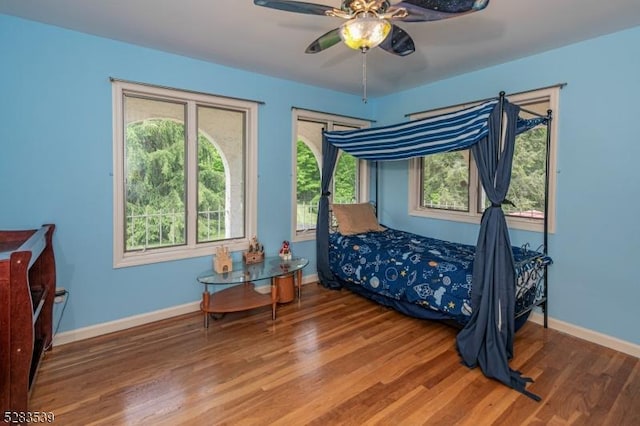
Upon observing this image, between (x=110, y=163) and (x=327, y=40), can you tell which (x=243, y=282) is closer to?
(x=110, y=163)

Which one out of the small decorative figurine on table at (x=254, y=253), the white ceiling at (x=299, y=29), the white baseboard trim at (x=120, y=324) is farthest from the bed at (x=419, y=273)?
the white ceiling at (x=299, y=29)

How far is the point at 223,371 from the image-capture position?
230 cm

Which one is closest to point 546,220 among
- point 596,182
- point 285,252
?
point 596,182

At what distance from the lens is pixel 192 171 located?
3297 millimetres

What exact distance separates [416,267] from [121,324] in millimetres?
2677

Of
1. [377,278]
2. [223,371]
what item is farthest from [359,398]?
[377,278]

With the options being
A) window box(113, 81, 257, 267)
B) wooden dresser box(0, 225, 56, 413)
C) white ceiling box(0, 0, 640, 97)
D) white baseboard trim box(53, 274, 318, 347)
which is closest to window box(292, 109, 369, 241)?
window box(113, 81, 257, 267)

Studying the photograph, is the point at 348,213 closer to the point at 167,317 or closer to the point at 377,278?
the point at 377,278

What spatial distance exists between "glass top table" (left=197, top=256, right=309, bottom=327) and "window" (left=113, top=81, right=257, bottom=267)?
14.1 inches

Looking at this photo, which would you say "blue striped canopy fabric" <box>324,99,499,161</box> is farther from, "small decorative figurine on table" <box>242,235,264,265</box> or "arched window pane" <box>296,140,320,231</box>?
"small decorative figurine on table" <box>242,235,264,265</box>

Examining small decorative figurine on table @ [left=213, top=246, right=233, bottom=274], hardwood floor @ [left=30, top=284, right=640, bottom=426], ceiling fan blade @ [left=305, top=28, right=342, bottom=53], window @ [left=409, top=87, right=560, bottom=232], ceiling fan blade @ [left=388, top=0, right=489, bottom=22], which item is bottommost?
hardwood floor @ [left=30, top=284, right=640, bottom=426]

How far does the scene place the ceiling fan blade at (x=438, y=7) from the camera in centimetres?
149

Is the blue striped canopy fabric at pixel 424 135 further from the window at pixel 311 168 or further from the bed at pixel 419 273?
the bed at pixel 419 273

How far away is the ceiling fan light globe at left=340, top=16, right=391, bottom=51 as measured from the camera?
1.58m
